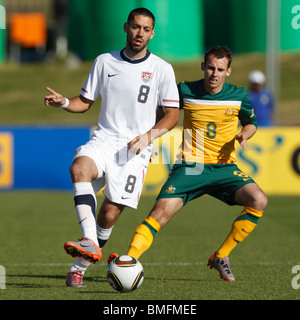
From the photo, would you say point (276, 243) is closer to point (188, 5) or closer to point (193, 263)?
point (193, 263)

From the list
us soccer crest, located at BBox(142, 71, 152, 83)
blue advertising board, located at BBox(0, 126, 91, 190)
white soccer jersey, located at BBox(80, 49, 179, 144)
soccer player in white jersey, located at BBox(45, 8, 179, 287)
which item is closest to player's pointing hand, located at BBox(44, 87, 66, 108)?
soccer player in white jersey, located at BBox(45, 8, 179, 287)

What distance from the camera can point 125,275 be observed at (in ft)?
19.9

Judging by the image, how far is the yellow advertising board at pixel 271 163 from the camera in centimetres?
1552

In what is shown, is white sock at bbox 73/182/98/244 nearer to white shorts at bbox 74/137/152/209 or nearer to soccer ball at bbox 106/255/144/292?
white shorts at bbox 74/137/152/209

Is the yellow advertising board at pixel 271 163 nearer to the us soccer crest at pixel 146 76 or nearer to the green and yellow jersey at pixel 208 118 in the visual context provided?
the green and yellow jersey at pixel 208 118

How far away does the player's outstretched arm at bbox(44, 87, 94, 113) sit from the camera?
21.2ft

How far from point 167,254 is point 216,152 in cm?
219

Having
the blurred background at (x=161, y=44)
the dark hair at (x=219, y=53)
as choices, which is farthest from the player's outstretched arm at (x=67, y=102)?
the blurred background at (x=161, y=44)

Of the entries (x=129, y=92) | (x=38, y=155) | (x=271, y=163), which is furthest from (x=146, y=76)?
(x=38, y=155)

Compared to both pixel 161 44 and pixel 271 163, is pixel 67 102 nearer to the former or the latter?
pixel 271 163

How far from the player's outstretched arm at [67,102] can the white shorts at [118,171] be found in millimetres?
324

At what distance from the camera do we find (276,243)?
381 inches
